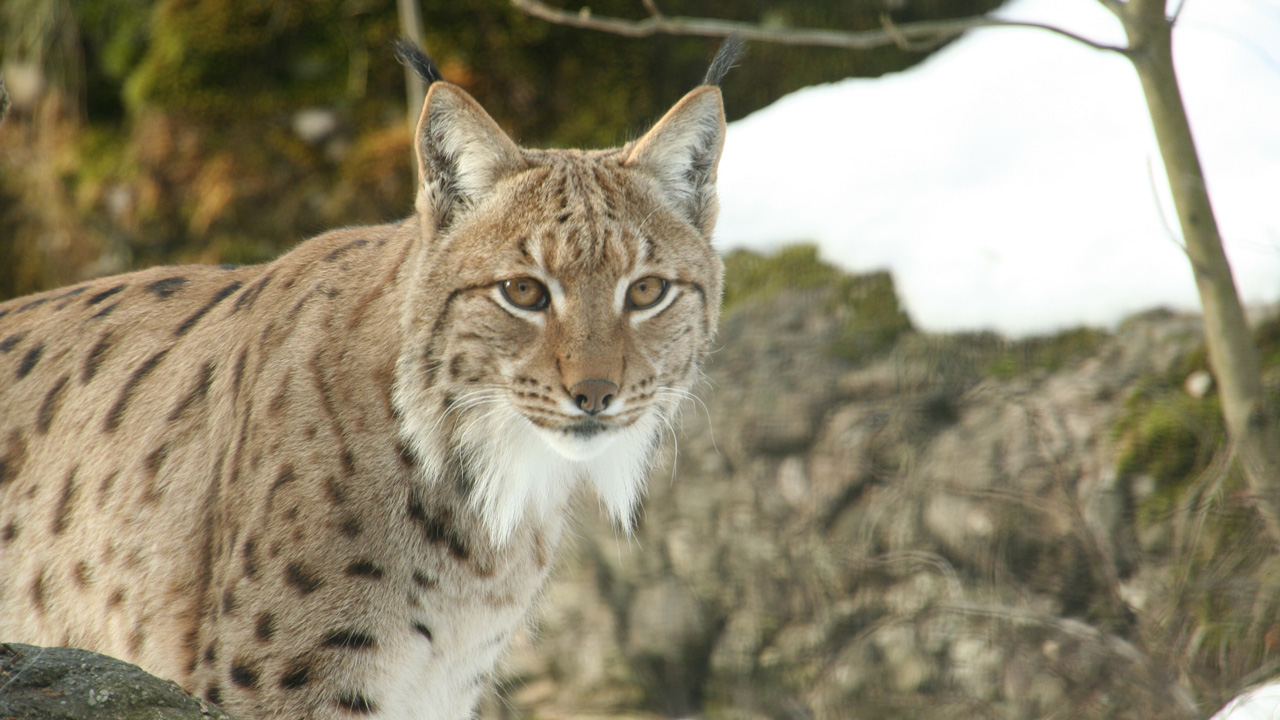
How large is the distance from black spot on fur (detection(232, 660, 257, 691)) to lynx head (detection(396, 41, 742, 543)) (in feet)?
2.41

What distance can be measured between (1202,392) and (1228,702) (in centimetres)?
190

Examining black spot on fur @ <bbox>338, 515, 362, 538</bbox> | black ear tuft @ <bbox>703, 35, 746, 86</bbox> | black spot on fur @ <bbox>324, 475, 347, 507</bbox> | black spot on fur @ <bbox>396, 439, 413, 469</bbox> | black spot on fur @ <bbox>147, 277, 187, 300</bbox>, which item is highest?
black ear tuft @ <bbox>703, 35, 746, 86</bbox>

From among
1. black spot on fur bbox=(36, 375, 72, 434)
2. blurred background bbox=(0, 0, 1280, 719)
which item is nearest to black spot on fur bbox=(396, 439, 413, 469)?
blurred background bbox=(0, 0, 1280, 719)

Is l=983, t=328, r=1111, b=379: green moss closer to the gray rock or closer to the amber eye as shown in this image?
the amber eye

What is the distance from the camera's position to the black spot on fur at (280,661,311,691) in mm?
3002

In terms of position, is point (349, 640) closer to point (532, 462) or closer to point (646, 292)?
point (532, 462)

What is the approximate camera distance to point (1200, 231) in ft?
13.6

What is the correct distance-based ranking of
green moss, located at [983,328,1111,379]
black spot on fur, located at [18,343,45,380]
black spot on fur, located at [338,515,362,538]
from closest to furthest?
black spot on fur, located at [338,515,362,538] < black spot on fur, located at [18,343,45,380] < green moss, located at [983,328,1111,379]

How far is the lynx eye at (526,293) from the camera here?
320 centimetres

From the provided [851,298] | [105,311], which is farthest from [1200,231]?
[105,311]

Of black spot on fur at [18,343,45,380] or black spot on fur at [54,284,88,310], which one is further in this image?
black spot on fur at [54,284,88,310]

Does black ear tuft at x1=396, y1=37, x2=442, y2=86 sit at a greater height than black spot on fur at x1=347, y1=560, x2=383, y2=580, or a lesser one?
greater

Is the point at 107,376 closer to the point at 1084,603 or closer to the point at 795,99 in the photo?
the point at 1084,603

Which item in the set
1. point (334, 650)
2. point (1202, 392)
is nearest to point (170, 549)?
point (334, 650)
